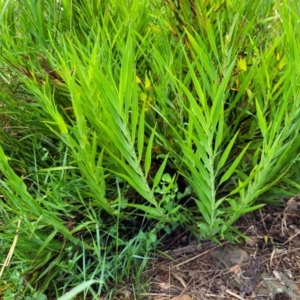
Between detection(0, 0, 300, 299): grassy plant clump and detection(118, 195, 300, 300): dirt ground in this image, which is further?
detection(118, 195, 300, 300): dirt ground

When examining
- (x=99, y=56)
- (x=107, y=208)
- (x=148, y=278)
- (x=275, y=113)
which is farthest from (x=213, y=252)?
(x=99, y=56)

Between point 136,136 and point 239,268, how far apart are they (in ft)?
1.34

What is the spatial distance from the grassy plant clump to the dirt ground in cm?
6

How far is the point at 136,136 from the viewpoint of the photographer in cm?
105

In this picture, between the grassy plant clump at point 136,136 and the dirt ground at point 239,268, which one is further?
the dirt ground at point 239,268

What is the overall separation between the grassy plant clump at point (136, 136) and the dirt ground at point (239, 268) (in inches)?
2.2

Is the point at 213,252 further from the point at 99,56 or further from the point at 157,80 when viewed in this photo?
the point at 99,56

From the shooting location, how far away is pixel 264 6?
1313 mm

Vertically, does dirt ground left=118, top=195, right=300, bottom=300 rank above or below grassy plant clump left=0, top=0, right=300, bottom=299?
below

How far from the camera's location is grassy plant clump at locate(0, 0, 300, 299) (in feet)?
3.03

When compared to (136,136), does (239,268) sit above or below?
below

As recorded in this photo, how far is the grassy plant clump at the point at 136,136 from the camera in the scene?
92 centimetres

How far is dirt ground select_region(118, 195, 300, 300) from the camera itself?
1104mm

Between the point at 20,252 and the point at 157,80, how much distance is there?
520 mm
